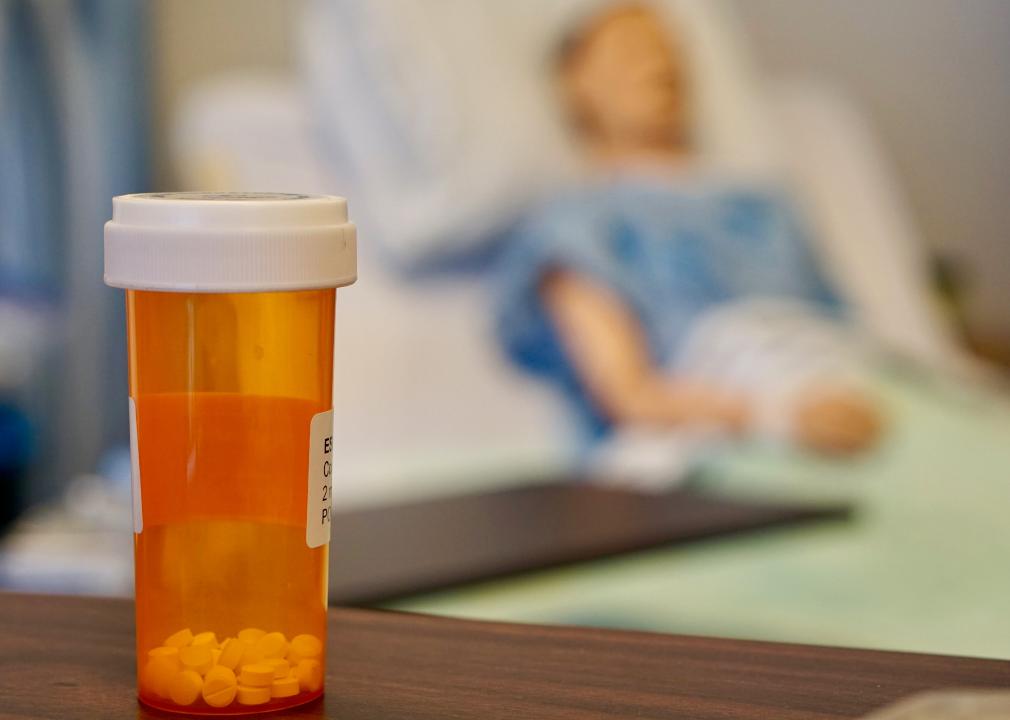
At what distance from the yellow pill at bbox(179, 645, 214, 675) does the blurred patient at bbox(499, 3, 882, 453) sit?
1.10 meters

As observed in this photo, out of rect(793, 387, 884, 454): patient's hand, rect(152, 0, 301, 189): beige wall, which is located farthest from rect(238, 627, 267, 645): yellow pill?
rect(152, 0, 301, 189): beige wall

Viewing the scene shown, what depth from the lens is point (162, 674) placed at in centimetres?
37

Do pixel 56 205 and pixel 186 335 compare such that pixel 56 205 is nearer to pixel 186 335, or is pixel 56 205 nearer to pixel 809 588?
pixel 809 588

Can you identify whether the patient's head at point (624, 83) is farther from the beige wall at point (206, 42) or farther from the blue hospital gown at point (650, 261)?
the beige wall at point (206, 42)

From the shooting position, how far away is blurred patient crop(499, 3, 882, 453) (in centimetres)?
146

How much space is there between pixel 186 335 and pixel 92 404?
6.36ft

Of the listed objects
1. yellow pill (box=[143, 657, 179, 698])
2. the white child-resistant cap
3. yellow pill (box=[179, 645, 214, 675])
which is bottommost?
yellow pill (box=[143, 657, 179, 698])

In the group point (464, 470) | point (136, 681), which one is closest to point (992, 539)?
point (464, 470)

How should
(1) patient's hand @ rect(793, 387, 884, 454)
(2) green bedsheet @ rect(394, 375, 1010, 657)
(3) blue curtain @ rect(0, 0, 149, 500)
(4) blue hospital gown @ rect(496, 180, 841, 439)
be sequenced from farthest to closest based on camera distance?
1. (3) blue curtain @ rect(0, 0, 149, 500)
2. (4) blue hospital gown @ rect(496, 180, 841, 439)
3. (1) patient's hand @ rect(793, 387, 884, 454)
4. (2) green bedsheet @ rect(394, 375, 1010, 657)

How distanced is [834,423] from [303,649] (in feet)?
3.58

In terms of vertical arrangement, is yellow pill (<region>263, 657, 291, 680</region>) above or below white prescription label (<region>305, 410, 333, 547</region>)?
below

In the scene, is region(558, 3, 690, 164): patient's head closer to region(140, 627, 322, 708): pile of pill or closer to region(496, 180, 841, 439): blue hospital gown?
region(496, 180, 841, 439): blue hospital gown

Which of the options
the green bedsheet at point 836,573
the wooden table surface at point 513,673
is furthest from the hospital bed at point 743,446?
the wooden table surface at point 513,673

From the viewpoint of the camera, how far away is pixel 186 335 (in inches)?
14.7
